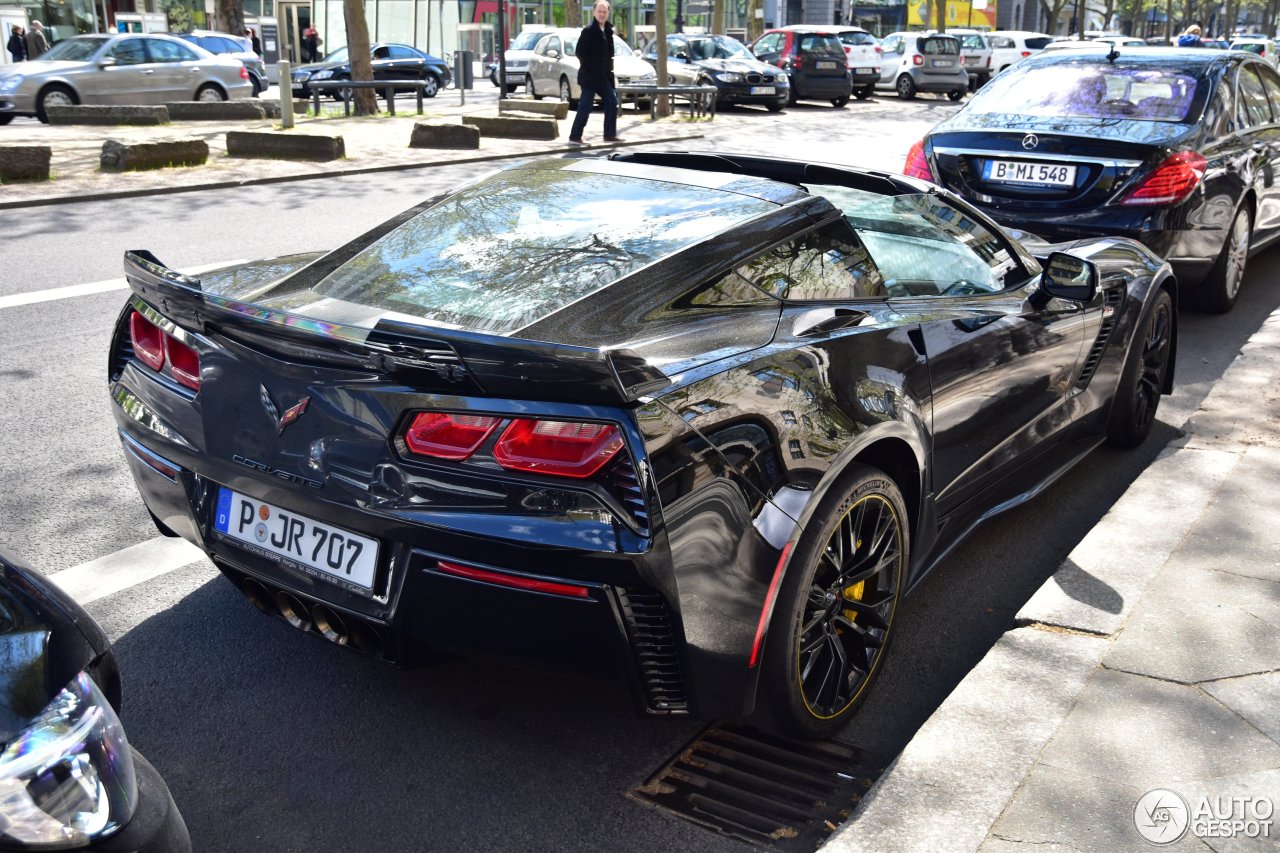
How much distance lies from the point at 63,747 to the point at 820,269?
2.31 metres

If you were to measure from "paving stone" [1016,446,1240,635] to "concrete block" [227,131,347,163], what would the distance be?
12515mm

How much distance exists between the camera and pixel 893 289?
3646 millimetres

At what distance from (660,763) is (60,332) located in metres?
5.19

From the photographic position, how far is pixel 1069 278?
4.23 meters

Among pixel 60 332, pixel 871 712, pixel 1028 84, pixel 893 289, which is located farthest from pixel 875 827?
pixel 1028 84

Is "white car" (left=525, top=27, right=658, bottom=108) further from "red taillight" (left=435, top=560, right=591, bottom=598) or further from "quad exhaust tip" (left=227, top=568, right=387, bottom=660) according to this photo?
"red taillight" (left=435, top=560, right=591, bottom=598)

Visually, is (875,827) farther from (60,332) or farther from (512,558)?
(60,332)

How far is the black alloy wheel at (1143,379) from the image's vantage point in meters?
5.21

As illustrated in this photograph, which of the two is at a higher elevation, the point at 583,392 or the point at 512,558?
the point at 583,392

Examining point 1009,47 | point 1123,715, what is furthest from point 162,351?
point 1009,47

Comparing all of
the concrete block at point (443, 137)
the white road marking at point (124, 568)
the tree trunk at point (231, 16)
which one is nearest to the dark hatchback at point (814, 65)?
the concrete block at point (443, 137)

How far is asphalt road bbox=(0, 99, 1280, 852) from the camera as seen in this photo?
2.80m

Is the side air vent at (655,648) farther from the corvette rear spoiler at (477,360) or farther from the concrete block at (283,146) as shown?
the concrete block at (283,146)

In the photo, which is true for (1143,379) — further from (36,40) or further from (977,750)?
(36,40)
